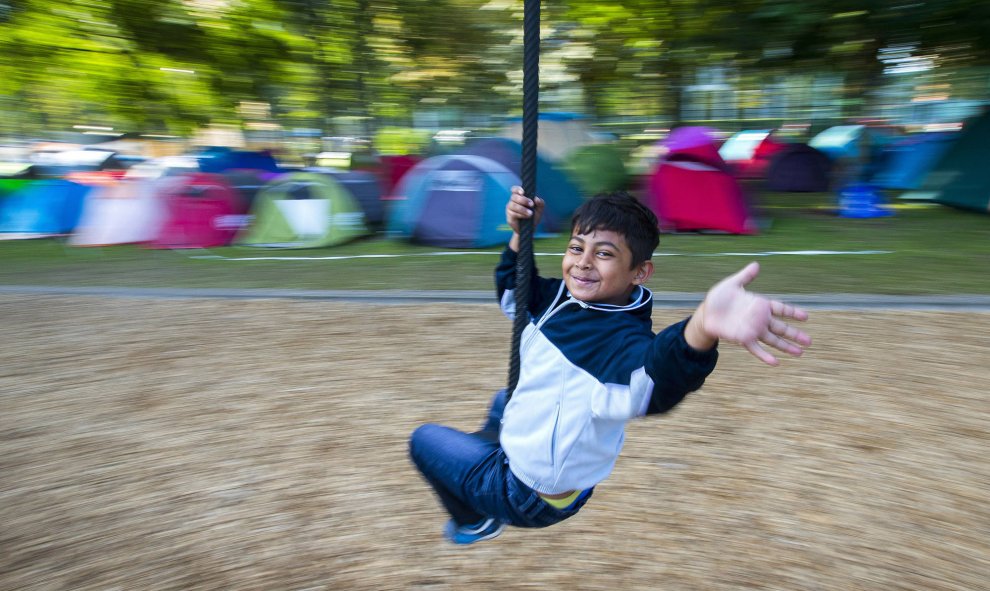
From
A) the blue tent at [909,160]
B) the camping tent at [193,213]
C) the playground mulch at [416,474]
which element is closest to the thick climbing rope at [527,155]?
the playground mulch at [416,474]

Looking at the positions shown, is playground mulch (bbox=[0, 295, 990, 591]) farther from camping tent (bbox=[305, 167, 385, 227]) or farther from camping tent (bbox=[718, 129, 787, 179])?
camping tent (bbox=[718, 129, 787, 179])

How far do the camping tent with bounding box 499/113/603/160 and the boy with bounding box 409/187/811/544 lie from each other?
9.72 m

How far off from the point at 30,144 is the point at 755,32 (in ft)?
53.8

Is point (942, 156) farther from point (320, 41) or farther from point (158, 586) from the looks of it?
point (158, 586)

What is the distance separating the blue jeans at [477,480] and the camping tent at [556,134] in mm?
9665

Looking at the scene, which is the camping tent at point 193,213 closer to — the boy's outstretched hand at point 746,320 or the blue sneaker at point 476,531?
the blue sneaker at point 476,531

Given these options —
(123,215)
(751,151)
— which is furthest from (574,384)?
(751,151)

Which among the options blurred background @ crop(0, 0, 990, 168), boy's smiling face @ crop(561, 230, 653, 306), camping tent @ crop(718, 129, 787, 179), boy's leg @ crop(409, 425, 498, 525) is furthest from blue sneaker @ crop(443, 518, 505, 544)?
camping tent @ crop(718, 129, 787, 179)

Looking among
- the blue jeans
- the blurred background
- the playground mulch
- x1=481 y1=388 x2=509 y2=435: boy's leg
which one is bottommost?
the playground mulch

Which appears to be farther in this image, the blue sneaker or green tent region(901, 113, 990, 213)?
green tent region(901, 113, 990, 213)

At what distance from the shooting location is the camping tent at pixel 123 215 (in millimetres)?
9484

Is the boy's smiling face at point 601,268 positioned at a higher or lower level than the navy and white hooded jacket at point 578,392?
higher

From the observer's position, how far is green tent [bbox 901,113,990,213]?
10.8m

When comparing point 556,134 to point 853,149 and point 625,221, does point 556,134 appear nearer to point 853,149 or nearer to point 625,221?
point 853,149
